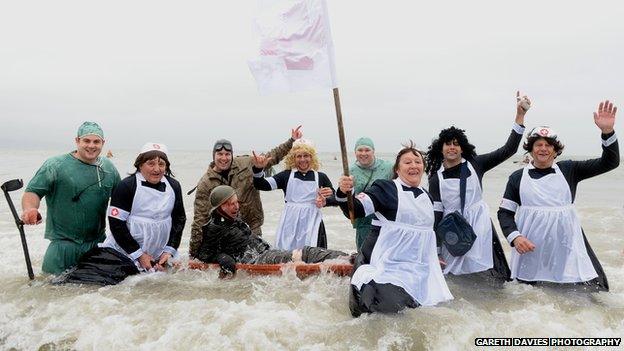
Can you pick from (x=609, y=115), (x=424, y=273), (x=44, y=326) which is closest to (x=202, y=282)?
(x=44, y=326)

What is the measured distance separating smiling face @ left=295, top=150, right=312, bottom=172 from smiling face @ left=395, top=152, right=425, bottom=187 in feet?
7.02

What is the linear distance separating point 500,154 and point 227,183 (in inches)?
139

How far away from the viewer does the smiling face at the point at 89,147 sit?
532 centimetres

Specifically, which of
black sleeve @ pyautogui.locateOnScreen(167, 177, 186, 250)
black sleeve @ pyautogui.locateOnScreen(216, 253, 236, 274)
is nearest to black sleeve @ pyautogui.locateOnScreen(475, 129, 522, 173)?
black sleeve @ pyautogui.locateOnScreen(216, 253, 236, 274)

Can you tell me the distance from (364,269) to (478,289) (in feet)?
5.56

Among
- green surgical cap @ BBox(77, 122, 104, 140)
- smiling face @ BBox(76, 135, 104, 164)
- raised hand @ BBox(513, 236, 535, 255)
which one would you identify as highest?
green surgical cap @ BBox(77, 122, 104, 140)

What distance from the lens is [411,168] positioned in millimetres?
4270

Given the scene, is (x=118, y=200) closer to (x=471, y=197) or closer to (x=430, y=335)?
(x=430, y=335)

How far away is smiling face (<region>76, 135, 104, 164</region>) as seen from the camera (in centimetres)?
532

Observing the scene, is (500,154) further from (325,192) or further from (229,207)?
(229,207)

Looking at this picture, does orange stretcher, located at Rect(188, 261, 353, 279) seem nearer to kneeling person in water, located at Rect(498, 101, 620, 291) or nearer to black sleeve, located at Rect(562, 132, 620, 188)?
kneeling person in water, located at Rect(498, 101, 620, 291)

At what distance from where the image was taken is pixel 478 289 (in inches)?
204

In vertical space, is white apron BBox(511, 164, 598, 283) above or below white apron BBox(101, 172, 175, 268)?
below

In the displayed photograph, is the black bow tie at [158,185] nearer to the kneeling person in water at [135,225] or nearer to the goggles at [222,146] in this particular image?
the kneeling person in water at [135,225]
